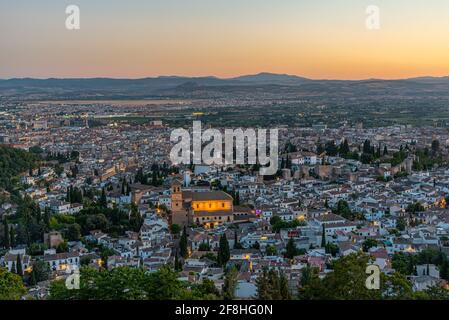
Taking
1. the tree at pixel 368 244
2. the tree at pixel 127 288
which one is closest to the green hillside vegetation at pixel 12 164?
the tree at pixel 368 244

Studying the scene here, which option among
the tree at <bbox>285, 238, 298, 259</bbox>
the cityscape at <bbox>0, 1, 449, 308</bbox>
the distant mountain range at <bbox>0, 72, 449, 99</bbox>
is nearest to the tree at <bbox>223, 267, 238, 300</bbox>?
the cityscape at <bbox>0, 1, 449, 308</bbox>

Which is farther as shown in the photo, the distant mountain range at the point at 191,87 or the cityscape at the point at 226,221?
the distant mountain range at the point at 191,87

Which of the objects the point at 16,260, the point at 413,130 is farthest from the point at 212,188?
the point at 413,130

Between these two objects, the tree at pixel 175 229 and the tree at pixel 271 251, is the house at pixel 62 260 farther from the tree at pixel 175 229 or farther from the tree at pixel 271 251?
the tree at pixel 271 251

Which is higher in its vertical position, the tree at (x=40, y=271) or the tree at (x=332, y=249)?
the tree at (x=332, y=249)

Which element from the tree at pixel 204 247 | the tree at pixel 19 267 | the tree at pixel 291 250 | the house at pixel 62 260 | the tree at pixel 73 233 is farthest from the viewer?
the tree at pixel 73 233
